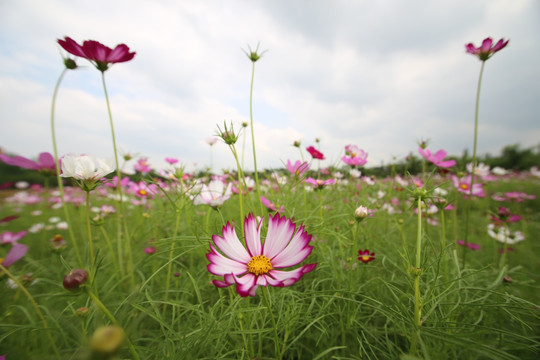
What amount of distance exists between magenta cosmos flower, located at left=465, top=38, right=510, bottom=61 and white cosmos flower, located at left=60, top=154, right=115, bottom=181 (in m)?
1.15

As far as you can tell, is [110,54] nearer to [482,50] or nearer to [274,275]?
[274,275]

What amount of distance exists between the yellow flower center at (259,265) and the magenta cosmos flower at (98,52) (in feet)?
2.00

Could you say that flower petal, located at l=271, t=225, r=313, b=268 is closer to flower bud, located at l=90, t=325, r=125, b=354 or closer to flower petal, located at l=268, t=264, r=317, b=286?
flower petal, located at l=268, t=264, r=317, b=286

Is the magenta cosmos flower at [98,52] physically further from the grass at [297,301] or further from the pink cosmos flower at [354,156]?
the pink cosmos flower at [354,156]

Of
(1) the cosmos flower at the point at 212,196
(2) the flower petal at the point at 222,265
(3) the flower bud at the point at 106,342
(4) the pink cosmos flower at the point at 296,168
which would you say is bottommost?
(2) the flower petal at the point at 222,265

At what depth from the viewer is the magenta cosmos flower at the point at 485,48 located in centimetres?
71

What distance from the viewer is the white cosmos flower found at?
40 centimetres

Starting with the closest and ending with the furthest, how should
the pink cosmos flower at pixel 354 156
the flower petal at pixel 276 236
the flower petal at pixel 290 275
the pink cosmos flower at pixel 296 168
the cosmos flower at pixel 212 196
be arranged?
the flower petal at pixel 290 275
the flower petal at pixel 276 236
the cosmos flower at pixel 212 196
the pink cosmos flower at pixel 296 168
the pink cosmos flower at pixel 354 156

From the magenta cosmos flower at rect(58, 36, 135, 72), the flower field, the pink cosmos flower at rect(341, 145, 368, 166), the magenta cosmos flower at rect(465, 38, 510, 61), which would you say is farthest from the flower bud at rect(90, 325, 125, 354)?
the magenta cosmos flower at rect(465, 38, 510, 61)

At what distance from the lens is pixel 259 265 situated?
0.36 m

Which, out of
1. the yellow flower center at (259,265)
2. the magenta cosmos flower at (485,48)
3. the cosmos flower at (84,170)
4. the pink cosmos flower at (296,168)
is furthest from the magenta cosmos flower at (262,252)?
the magenta cosmos flower at (485,48)

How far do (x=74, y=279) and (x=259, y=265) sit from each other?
25cm

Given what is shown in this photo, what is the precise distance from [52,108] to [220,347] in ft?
2.37

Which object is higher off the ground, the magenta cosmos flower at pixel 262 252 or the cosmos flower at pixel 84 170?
the cosmos flower at pixel 84 170
